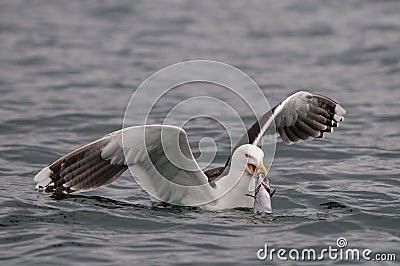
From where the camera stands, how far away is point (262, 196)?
381 inches

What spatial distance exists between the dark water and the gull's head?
0.46 meters

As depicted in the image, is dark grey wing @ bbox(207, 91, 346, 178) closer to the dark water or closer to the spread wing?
the dark water

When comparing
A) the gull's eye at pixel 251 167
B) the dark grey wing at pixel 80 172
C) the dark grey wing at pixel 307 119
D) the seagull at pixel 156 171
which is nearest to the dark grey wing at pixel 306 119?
the dark grey wing at pixel 307 119

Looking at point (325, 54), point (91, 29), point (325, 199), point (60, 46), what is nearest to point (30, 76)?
point (60, 46)

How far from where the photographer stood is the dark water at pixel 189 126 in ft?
29.9

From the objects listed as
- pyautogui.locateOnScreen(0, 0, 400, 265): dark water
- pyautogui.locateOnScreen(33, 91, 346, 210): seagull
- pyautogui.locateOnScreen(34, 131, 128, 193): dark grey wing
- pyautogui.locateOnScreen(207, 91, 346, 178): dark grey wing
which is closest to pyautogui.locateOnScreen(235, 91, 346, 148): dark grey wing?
pyautogui.locateOnScreen(207, 91, 346, 178): dark grey wing

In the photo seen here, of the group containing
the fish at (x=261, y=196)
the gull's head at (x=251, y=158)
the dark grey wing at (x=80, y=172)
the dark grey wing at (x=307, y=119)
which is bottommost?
the fish at (x=261, y=196)

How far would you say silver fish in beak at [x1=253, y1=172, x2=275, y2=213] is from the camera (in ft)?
31.7

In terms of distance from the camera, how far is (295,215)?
10.1 metres

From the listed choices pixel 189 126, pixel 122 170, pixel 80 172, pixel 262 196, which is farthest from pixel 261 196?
pixel 189 126

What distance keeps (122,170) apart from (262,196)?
5.06ft

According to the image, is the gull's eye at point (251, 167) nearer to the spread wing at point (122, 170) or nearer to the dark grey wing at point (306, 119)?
the spread wing at point (122, 170)

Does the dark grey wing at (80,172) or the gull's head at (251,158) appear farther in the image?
the dark grey wing at (80,172)

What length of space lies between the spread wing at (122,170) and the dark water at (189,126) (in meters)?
0.21
